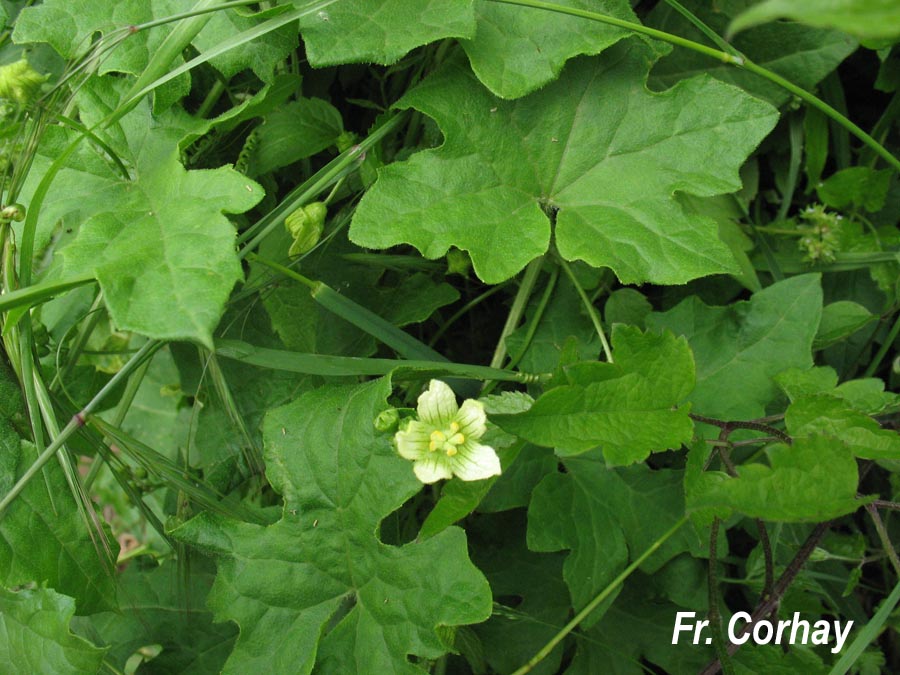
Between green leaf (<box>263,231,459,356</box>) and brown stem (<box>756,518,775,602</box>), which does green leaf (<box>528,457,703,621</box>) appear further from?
green leaf (<box>263,231,459,356</box>)

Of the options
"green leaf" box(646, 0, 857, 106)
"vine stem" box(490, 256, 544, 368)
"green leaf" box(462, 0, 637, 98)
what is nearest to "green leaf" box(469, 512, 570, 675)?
"vine stem" box(490, 256, 544, 368)

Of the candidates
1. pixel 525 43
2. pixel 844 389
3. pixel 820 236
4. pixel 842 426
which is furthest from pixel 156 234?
pixel 820 236

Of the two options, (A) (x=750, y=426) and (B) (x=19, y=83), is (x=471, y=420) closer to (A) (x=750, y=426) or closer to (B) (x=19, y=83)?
(A) (x=750, y=426)

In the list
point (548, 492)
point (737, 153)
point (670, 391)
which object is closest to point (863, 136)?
point (737, 153)

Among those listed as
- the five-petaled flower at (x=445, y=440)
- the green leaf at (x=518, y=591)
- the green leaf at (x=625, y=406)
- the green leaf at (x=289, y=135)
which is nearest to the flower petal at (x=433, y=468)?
the five-petaled flower at (x=445, y=440)

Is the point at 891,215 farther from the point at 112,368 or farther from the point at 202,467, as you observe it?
the point at 112,368

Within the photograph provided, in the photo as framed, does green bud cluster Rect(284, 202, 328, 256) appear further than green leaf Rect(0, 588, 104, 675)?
Yes
